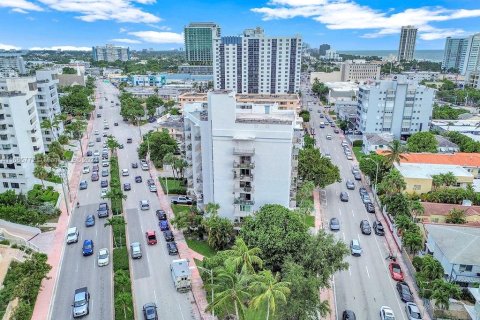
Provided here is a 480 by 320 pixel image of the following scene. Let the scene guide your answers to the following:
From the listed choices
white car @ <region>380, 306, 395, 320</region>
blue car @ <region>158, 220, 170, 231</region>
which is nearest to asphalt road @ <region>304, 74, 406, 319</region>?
white car @ <region>380, 306, 395, 320</region>

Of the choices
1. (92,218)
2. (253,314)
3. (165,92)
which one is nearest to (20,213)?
(92,218)

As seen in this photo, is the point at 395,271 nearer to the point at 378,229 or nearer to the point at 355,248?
the point at 355,248

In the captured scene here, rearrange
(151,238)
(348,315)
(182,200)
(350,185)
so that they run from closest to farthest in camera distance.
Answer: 1. (348,315)
2. (151,238)
3. (182,200)
4. (350,185)

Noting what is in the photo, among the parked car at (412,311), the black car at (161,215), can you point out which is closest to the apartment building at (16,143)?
the black car at (161,215)

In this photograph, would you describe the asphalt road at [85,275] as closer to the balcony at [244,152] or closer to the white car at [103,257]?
the white car at [103,257]

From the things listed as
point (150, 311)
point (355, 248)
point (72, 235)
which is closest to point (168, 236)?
point (72, 235)

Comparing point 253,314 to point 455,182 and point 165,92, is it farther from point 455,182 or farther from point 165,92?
point 165,92
